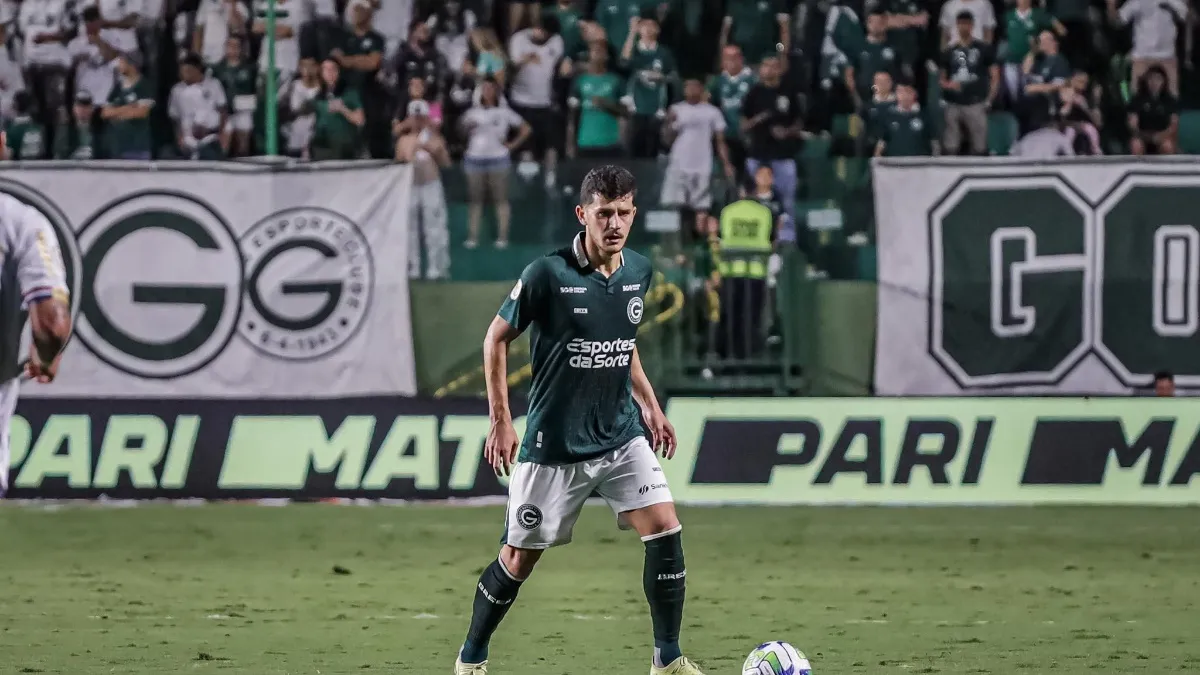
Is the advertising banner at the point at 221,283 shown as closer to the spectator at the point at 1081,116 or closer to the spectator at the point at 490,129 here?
the spectator at the point at 490,129

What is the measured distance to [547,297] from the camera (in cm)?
782

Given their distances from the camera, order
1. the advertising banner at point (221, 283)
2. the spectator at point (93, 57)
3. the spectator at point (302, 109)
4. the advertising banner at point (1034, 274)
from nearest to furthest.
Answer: the advertising banner at point (1034, 274) → the advertising banner at point (221, 283) → the spectator at point (302, 109) → the spectator at point (93, 57)

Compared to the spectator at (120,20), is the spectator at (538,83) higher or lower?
lower

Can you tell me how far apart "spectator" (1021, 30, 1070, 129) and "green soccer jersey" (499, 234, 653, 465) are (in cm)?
1272

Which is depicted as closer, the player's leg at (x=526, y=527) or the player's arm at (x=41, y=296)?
the player's leg at (x=526, y=527)

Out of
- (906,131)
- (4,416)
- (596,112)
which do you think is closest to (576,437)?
(4,416)

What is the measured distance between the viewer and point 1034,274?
53.6 ft

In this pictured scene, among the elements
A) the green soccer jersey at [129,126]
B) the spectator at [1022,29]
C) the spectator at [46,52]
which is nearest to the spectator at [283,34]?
the green soccer jersey at [129,126]

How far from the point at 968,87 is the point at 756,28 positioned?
8.33 feet

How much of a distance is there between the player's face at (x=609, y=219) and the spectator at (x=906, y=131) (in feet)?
39.5

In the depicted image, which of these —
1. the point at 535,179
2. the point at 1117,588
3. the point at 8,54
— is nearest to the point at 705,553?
the point at 1117,588

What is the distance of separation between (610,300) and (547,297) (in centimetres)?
27

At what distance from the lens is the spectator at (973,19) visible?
2061 centimetres

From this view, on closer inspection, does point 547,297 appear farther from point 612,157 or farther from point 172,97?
point 172,97
